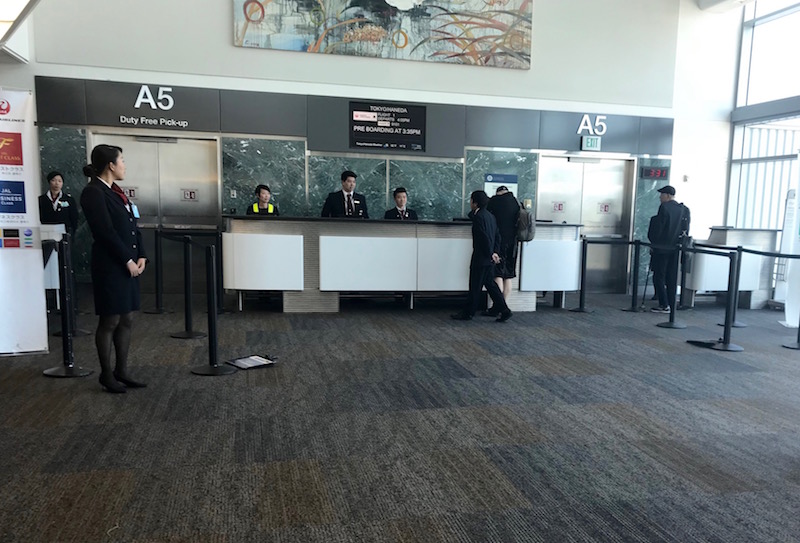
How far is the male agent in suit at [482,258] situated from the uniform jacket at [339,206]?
1924 millimetres

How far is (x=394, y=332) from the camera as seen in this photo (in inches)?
252

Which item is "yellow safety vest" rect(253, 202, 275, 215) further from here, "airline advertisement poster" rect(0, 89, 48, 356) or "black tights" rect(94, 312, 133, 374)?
"black tights" rect(94, 312, 133, 374)

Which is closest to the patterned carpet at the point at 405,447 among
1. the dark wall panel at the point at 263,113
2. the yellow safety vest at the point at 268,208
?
the yellow safety vest at the point at 268,208

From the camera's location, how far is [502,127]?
9.65 meters

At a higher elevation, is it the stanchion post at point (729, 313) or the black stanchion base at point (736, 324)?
the stanchion post at point (729, 313)

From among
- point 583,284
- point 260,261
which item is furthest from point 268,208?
point 583,284

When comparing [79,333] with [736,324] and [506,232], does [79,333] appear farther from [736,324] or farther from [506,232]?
[736,324]

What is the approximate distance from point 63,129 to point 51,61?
3.20 feet

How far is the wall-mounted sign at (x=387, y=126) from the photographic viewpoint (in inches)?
359

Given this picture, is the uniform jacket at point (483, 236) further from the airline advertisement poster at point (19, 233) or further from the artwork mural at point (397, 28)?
the airline advertisement poster at point (19, 233)

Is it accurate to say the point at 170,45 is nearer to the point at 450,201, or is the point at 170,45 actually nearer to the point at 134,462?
the point at 450,201

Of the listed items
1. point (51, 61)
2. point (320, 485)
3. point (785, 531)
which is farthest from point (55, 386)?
point (51, 61)

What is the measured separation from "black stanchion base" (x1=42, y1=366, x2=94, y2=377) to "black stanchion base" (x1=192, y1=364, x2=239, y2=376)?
0.85 m

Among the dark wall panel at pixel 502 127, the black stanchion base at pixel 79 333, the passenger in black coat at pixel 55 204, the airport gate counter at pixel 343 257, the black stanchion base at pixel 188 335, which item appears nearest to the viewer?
the black stanchion base at pixel 188 335
